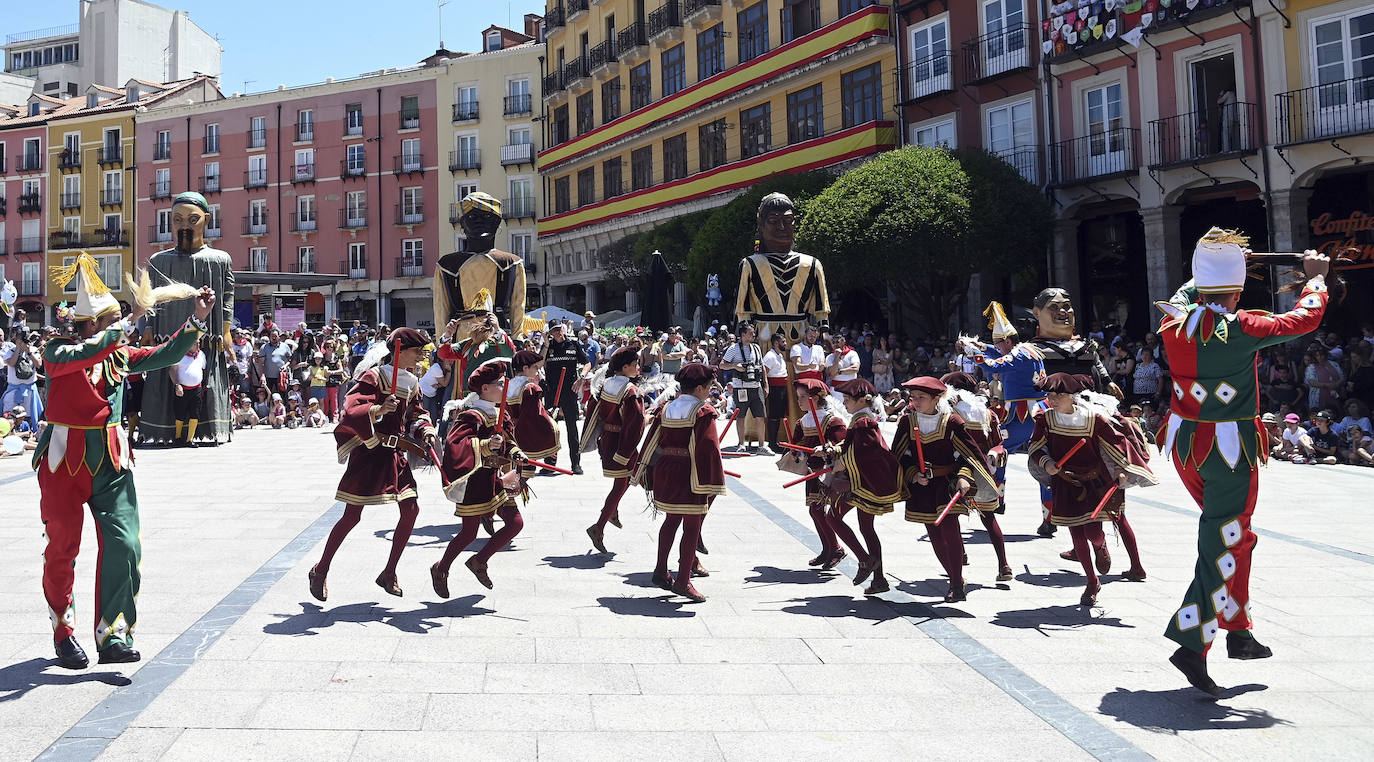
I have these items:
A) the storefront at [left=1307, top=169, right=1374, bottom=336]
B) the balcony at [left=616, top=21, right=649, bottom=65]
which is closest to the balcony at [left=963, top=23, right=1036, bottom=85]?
the storefront at [left=1307, top=169, right=1374, bottom=336]

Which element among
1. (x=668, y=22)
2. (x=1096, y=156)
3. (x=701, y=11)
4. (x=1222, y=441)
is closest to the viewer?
(x=1222, y=441)

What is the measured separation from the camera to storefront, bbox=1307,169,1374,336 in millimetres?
19766

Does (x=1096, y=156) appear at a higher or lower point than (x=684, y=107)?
lower

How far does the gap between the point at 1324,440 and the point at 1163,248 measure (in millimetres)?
8910

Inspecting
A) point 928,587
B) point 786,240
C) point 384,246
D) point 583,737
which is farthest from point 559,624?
point 384,246

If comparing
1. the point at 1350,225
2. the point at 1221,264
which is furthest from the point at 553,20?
the point at 1221,264

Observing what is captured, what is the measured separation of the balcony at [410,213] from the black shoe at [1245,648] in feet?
→ 157

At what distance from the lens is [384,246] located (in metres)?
50.2

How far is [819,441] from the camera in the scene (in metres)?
6.90

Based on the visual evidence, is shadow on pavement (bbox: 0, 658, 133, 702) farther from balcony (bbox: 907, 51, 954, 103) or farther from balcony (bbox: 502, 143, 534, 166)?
balcony (bbox: 502, 143, 534, 166)

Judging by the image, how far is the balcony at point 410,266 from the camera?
1941 inches

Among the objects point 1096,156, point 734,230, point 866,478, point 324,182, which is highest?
point 324,182

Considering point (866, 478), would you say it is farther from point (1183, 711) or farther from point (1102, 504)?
point (1183, 711)

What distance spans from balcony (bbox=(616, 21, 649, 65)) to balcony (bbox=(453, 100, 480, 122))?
11484mm
